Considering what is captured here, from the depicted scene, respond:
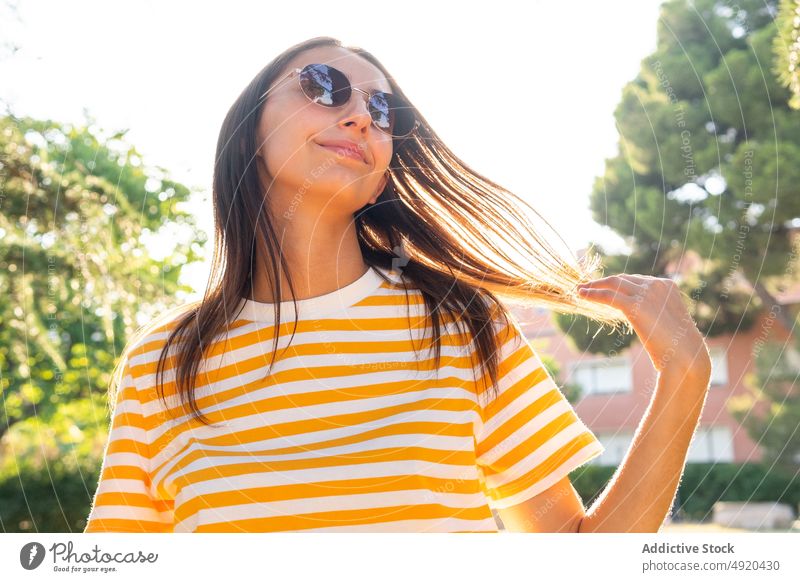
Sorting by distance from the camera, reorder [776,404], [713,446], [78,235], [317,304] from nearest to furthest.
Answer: [317,304], [78,235], [776,404], [713,446]

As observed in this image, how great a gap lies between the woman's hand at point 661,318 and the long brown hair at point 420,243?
0.17 metres

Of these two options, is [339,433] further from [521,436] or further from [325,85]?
[325,85]

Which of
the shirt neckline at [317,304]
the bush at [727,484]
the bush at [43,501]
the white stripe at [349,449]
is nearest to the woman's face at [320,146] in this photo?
the shirt neckline at [317,304]

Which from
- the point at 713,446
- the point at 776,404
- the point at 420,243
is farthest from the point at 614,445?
the point at 420,243

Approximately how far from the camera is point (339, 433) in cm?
155

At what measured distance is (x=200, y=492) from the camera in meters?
1.52

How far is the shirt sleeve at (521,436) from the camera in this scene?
5.16 ft

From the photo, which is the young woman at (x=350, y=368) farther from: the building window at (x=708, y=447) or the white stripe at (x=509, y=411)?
the building window at (x=708, y=447)

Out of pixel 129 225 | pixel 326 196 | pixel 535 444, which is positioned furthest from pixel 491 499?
pixel 129 225

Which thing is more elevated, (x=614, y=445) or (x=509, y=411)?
(x=509, y=411)

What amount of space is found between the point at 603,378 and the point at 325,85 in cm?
2367

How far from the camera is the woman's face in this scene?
5.30 feet

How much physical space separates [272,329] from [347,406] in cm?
22
